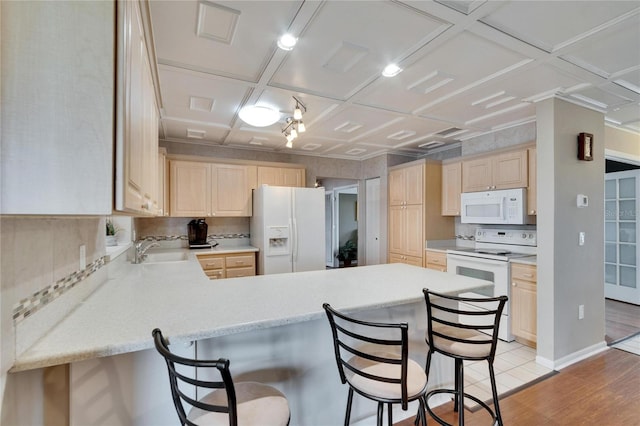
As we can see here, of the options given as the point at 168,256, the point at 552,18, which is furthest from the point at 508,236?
the point at 168,256

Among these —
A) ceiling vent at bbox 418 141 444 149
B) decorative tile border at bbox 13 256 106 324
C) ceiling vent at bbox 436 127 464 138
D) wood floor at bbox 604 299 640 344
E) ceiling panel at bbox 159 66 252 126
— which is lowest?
wood floor at bbox 604 299 640 344

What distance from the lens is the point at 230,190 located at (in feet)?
14.1

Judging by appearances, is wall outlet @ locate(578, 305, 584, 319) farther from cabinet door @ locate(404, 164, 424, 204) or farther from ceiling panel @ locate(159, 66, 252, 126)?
ceiling panel @ locate(159, 66, 252, 126)

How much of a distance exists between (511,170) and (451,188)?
888mm

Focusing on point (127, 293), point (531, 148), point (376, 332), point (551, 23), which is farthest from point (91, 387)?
point (531, 148)

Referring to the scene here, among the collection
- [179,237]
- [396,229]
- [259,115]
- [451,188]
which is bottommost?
[179,237]

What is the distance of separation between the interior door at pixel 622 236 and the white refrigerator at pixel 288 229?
4.29 m

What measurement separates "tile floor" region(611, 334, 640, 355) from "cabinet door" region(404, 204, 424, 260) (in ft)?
7.05

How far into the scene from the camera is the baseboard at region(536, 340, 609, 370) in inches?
103

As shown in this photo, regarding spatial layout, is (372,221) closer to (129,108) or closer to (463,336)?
(463,336)

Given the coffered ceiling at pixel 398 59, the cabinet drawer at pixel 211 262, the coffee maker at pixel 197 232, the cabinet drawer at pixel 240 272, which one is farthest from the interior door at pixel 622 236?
the coffee maker at pixel 197 232

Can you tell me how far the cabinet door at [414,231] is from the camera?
434cm

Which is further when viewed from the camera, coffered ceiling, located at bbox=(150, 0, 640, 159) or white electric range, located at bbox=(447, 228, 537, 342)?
white electric range, located at bbox=(447, 228, 537, 342)

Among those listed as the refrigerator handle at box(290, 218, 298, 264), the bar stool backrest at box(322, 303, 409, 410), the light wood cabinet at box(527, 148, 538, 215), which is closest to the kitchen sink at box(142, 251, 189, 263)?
the refrigerator handle at box(290, 218, 298, 264)
